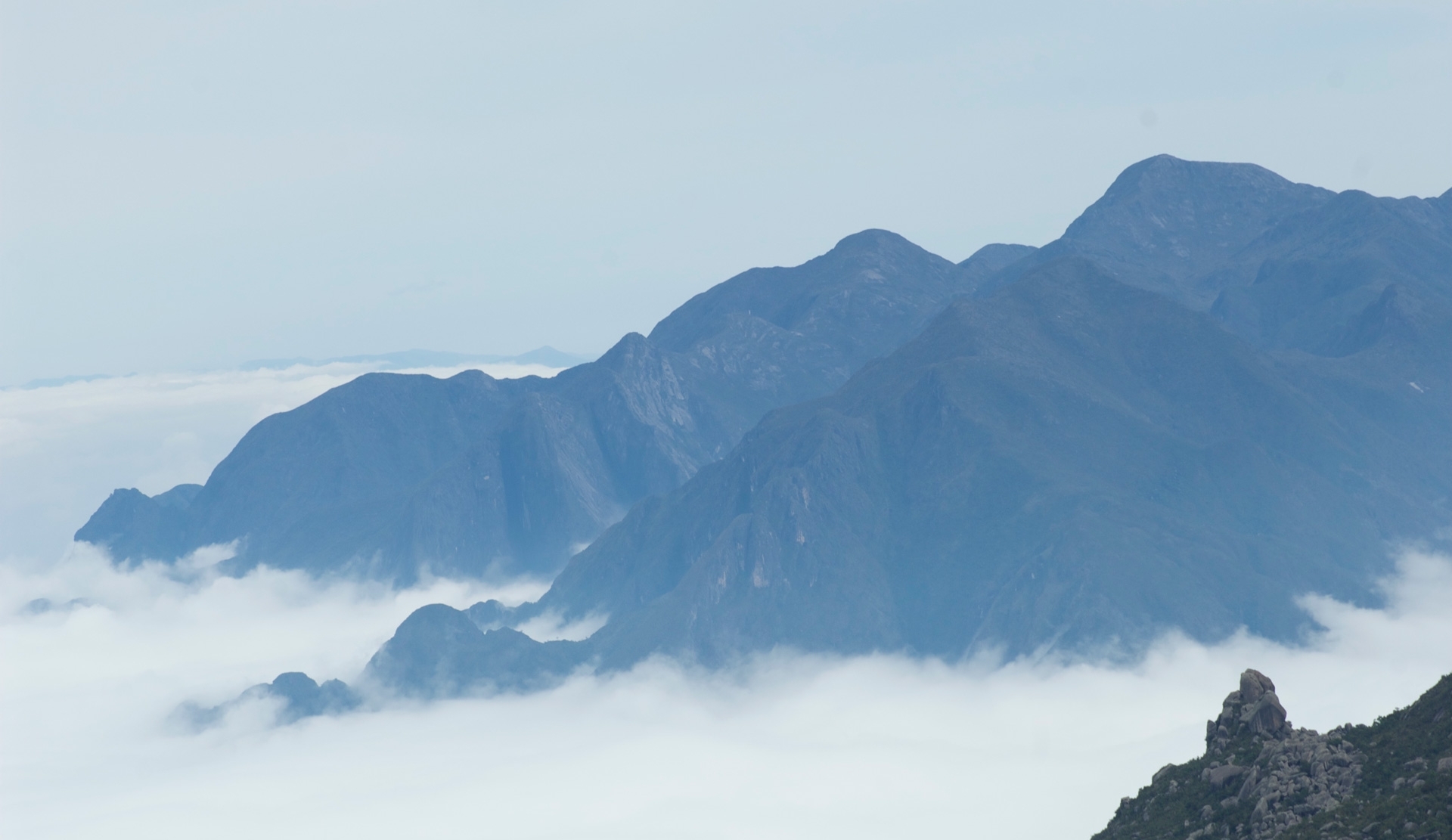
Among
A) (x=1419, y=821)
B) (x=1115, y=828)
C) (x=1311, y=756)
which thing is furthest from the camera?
(x=1115, y=828)

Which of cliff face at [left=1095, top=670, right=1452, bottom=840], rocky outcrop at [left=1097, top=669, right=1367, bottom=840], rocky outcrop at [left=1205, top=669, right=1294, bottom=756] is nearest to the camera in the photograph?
cliff face at [left=1095, top=670, right=1452, bottom=840]

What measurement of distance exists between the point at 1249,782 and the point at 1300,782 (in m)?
5.83

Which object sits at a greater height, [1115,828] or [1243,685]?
[1243,685]

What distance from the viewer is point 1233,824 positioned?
12219cm

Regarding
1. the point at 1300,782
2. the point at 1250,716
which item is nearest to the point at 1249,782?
the point at 1300,782

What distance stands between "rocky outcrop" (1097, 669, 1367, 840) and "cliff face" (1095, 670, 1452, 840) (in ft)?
0.30

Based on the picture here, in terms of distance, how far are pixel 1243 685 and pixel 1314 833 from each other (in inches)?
1290

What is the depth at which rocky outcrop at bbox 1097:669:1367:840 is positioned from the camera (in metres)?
117

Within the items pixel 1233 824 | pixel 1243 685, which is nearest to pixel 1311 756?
pixel 1233 824

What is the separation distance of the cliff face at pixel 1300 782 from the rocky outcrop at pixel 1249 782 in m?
0.09

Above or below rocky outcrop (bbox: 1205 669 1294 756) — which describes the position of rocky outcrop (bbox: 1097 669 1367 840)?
below

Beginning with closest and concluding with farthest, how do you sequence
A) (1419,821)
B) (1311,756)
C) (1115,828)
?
1. (1419,821)
2. (1311,756)
3. (1115,828)

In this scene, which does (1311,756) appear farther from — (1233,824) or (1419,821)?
(1419,821)

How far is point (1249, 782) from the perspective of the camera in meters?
125
